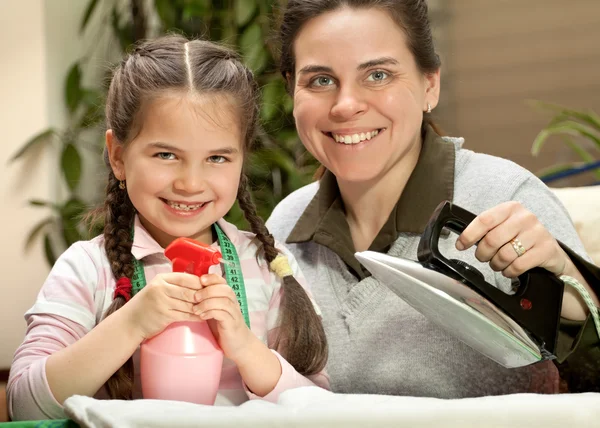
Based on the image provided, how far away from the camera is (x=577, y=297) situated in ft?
3.21

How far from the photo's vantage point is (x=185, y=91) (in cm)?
94

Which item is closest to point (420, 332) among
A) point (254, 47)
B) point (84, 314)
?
point (84, 314)

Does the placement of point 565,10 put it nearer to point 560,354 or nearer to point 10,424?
point 560,354

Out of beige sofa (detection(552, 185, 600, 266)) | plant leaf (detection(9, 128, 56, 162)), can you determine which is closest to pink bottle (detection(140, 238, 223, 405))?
beige sofa (detection(552, 185, 600, 266))

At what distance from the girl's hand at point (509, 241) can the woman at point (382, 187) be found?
0.57 feet

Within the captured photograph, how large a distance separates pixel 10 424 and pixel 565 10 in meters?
2.33

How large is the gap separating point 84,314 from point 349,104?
500 millimetres

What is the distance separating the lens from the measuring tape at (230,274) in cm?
93

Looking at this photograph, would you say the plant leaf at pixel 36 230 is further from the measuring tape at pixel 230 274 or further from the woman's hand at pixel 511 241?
the woman's hand at pixel 511 241

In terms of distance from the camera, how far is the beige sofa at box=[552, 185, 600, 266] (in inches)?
51.9

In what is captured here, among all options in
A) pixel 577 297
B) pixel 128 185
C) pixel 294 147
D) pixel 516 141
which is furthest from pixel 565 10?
pixel 128 185

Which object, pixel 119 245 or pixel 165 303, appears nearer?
pixel 165 303

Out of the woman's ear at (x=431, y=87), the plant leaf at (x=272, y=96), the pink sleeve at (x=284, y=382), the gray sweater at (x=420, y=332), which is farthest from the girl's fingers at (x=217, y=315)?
the plant leaf at (x=272, y=96)

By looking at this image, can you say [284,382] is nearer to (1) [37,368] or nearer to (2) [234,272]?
(2) [234,272]
